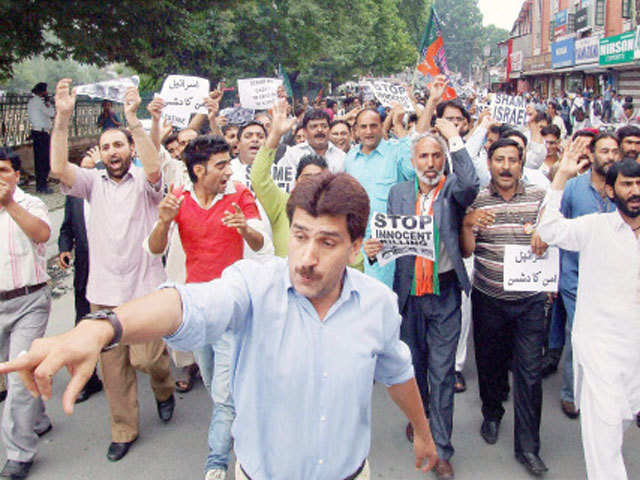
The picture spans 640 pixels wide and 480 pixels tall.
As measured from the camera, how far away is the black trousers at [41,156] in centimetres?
1324

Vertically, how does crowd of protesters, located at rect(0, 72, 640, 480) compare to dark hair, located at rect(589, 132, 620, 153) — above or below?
below

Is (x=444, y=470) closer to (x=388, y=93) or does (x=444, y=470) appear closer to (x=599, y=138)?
(x=599, y=138)

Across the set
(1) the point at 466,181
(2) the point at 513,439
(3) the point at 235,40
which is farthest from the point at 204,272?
(3) the point at 235,40

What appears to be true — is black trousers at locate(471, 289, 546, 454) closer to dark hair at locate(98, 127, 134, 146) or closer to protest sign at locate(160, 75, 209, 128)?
dark hair at locate(98, 127, 134, 146)

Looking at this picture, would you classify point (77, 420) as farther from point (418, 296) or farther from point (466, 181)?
point (466, 181)

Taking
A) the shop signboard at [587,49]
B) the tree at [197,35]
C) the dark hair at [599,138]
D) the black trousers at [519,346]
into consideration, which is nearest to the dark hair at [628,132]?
the dark hair at [599,138]

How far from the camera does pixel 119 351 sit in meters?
4.32

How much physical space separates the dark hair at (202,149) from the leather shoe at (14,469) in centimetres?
201

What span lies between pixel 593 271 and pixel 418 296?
1.06 meters

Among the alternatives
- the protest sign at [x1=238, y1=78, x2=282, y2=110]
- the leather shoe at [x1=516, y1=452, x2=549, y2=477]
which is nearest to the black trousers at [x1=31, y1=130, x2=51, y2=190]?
the protest sign at [x1=238, y1=78, x2=282, y2=110]

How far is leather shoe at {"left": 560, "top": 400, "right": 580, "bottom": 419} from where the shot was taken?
482cm

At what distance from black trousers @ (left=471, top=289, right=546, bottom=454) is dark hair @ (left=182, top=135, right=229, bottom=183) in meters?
1.93

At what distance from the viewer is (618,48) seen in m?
23.8

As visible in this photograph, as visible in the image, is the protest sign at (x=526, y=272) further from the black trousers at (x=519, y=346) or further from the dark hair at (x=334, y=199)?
the dark hair at (x=334, y=199)
